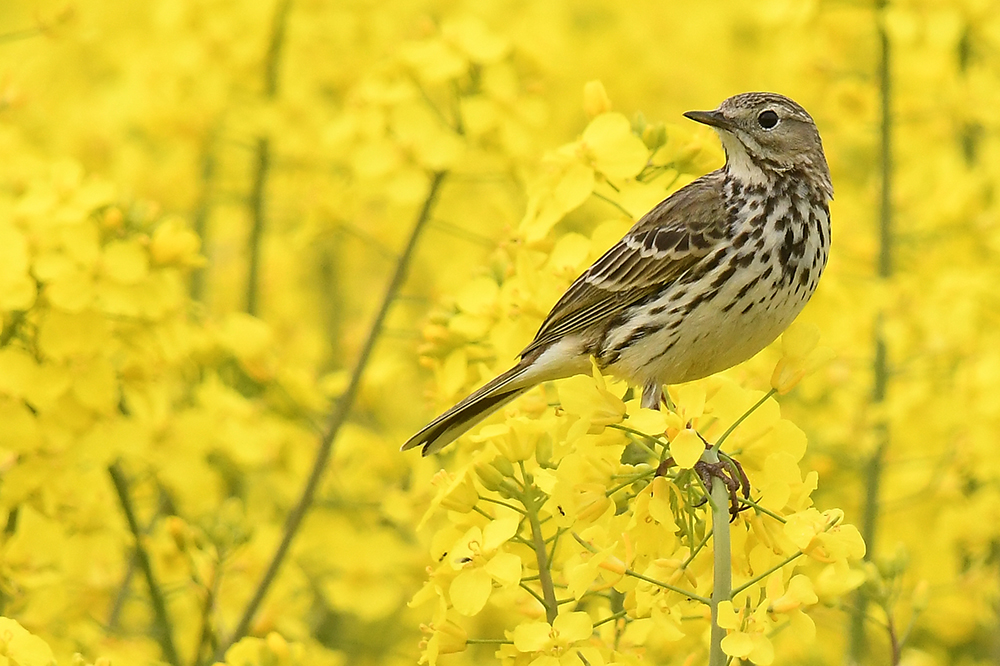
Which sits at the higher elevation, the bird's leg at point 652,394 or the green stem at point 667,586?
the bird's leg at point 652,394

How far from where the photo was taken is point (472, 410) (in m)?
3.78

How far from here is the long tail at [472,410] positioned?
3719 mm

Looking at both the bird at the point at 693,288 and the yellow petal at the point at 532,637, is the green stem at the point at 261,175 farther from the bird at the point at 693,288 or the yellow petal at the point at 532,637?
the yellow petal at the point at 532,637

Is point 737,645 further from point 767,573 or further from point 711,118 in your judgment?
point 711,118

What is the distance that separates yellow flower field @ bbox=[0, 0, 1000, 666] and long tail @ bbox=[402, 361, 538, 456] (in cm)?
7

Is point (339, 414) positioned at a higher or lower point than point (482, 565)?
higher

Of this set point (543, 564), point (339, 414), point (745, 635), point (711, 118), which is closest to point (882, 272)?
point (711, 118)

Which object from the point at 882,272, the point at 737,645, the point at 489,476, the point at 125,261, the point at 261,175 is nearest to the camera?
the point at 737,645

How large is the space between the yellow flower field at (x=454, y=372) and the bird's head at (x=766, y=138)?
2.9 inches

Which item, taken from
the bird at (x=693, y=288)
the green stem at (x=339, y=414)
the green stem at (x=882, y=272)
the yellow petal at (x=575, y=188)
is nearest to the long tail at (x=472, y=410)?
the bird at (x=693, y=288)

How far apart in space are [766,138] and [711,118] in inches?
6.8

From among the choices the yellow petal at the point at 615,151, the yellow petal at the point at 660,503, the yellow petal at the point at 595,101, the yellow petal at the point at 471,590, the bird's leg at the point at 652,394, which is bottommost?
the yellow petal at the point at 471,590

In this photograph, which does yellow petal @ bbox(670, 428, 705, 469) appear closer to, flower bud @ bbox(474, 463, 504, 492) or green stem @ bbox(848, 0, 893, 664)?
flower bud @ bbox(474, 463, 504, 492)

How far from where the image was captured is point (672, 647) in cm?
A: 417
